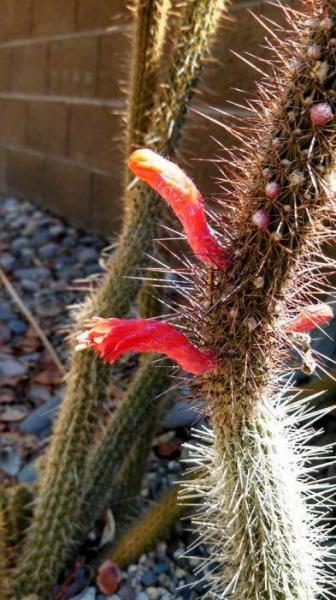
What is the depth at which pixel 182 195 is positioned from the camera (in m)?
1.02

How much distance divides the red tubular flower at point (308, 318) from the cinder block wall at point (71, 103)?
6.04 feet

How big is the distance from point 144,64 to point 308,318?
1049 millimetres

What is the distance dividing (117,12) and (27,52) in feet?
4.44

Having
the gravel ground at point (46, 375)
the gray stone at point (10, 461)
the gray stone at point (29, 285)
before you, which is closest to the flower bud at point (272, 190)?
the gravel ground at point (46, 375)

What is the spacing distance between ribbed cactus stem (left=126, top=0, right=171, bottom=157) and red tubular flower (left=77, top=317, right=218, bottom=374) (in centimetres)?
93

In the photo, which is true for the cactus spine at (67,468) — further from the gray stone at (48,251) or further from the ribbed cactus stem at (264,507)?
the gray stone at (48,251)

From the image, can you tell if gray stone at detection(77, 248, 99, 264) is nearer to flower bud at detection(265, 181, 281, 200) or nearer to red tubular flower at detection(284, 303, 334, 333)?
red tubular flower at detection(284, 303, 334, 333)

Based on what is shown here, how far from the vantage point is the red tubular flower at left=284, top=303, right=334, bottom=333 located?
1.12 meters

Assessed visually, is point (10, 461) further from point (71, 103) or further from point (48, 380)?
point (71, 103)

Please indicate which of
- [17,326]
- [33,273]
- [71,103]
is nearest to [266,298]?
[17,326]

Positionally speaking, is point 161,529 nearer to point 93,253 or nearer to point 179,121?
point 179,121

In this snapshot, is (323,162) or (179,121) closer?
(323,162)

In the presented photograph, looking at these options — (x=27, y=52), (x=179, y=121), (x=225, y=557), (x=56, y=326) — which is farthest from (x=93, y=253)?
(x=225, y=557)

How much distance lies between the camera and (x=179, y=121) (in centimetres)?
184
